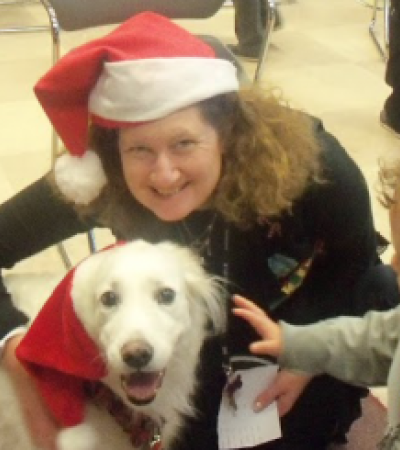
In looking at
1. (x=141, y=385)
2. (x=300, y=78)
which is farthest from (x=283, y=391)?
(x=300, y=78)

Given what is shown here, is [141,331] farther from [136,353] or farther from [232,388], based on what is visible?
[232,388]

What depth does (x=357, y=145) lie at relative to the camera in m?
2.67

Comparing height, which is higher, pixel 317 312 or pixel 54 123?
pixel 54 123

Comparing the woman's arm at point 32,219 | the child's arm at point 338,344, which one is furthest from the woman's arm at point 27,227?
the child's arm at point 338,344

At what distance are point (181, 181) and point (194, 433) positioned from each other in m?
0.47

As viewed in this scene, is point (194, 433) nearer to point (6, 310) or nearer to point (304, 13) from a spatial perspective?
point (6, 310)

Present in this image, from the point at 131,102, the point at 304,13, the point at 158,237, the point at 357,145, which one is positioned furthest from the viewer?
the point at 304,13

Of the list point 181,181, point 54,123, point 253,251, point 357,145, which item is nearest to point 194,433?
point 253,251

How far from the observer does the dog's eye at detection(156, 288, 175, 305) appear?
3.51 ft

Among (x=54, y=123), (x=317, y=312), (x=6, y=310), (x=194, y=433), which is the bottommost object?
(x=194, y=433)

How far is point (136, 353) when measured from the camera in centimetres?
99

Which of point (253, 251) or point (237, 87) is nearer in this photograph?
point (237, 87)

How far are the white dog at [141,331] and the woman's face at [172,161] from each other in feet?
0.29

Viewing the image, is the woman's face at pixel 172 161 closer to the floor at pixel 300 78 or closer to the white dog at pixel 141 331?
the white dog at pixel 141 331
